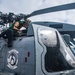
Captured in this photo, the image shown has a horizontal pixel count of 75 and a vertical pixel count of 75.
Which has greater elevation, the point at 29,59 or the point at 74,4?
the point at 74,4

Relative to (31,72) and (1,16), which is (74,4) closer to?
(31,72)

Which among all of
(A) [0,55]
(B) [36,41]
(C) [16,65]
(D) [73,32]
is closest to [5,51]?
(A) [0,55]

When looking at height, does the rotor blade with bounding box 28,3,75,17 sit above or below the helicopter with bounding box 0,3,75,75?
above

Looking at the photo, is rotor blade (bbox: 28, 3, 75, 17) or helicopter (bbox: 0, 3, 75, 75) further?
helicopter (bbox: 0, 3, 75, 75)

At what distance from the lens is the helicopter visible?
5.36 meters

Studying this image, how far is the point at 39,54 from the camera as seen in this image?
5.37 meters

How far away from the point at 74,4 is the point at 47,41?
1.17m

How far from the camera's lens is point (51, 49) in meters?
5.60

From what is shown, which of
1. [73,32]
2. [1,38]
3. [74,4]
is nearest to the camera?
[74,4]

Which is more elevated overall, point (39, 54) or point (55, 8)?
point (55, 8)

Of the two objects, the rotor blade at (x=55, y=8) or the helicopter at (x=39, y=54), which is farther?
the helicopter at (x=39, y=54)

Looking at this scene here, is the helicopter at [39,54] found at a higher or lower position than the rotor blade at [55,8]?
lower

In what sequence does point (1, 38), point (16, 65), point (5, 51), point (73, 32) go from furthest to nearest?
point (73, 32)
point (1, 38)
point (5, 51)
point (16, 65)

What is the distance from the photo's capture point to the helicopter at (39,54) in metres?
5.36
